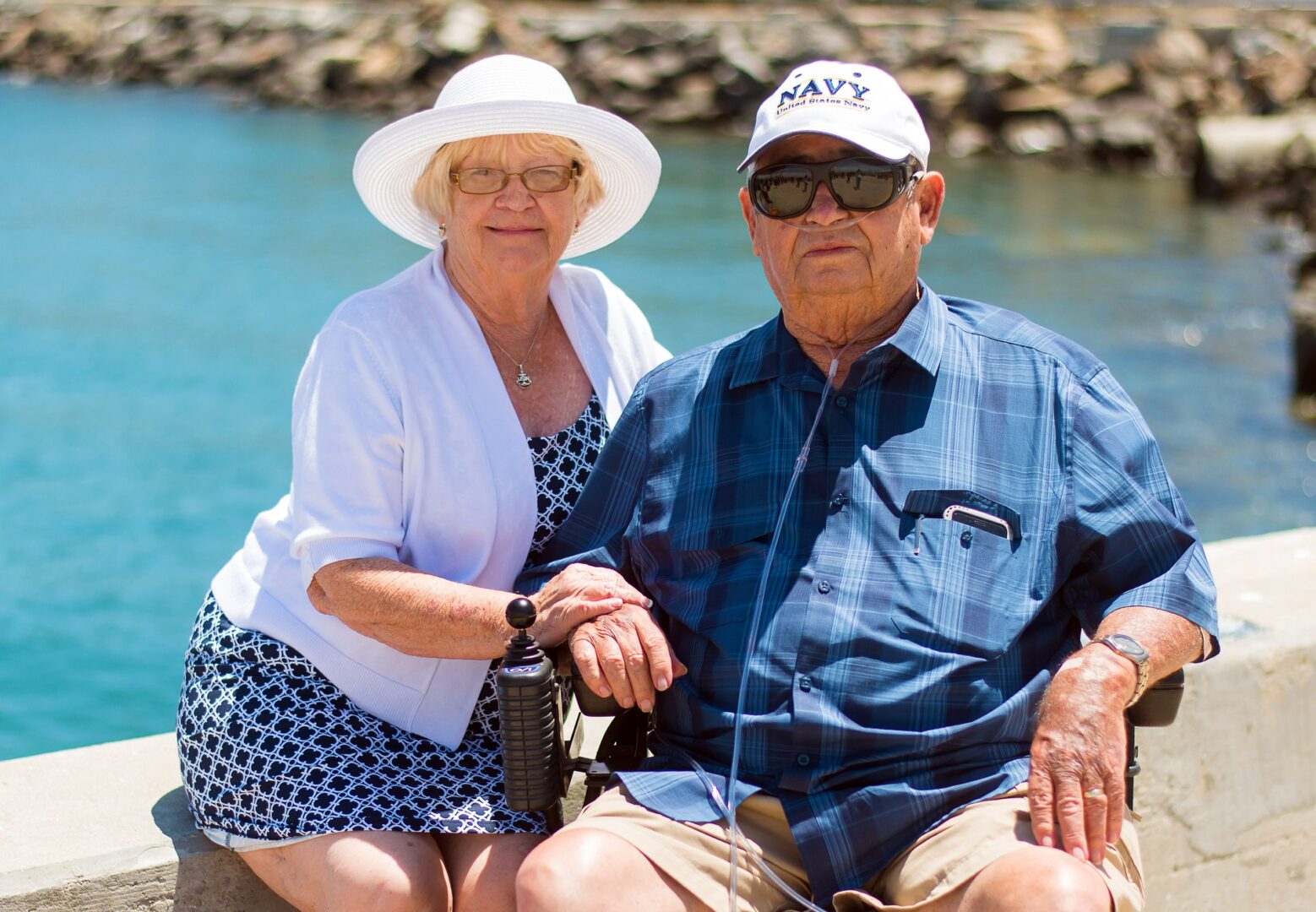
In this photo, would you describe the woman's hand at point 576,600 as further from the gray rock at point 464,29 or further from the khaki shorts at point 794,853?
the gray rock at point 464,29

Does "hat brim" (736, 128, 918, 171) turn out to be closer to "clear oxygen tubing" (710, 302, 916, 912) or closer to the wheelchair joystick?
"clear oxygen tubing" (710, 302, 916, 912)

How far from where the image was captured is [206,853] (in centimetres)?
251

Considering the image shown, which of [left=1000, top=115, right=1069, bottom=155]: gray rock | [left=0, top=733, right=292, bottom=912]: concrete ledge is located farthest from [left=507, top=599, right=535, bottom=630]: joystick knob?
[left=1000, top=115, right=1069, bottom=155]: gray rock

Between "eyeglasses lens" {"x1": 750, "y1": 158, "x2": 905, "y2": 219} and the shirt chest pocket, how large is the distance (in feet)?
1.51

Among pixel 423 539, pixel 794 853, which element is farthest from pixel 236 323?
pixel 794 853

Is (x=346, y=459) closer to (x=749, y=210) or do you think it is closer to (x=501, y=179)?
(x=501, y=179)

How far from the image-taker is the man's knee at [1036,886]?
1.98m

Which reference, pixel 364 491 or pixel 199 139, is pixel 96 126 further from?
pixel 364 491

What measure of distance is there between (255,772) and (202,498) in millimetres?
7090

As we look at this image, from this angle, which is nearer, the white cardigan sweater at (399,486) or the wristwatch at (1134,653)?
the wristwatch at (1134,653)

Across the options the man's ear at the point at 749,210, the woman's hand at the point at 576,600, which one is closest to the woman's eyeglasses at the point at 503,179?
the man's ear at the point at 749,210

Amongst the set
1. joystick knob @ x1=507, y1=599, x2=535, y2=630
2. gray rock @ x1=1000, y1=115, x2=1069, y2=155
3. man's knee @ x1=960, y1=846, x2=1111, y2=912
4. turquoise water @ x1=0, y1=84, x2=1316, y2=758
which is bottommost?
gray rock @ x1=1000, y1=115, x2=1069, y2=155

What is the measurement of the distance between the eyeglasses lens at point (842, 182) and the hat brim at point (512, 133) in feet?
1.28

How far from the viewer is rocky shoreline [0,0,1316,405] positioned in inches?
874
